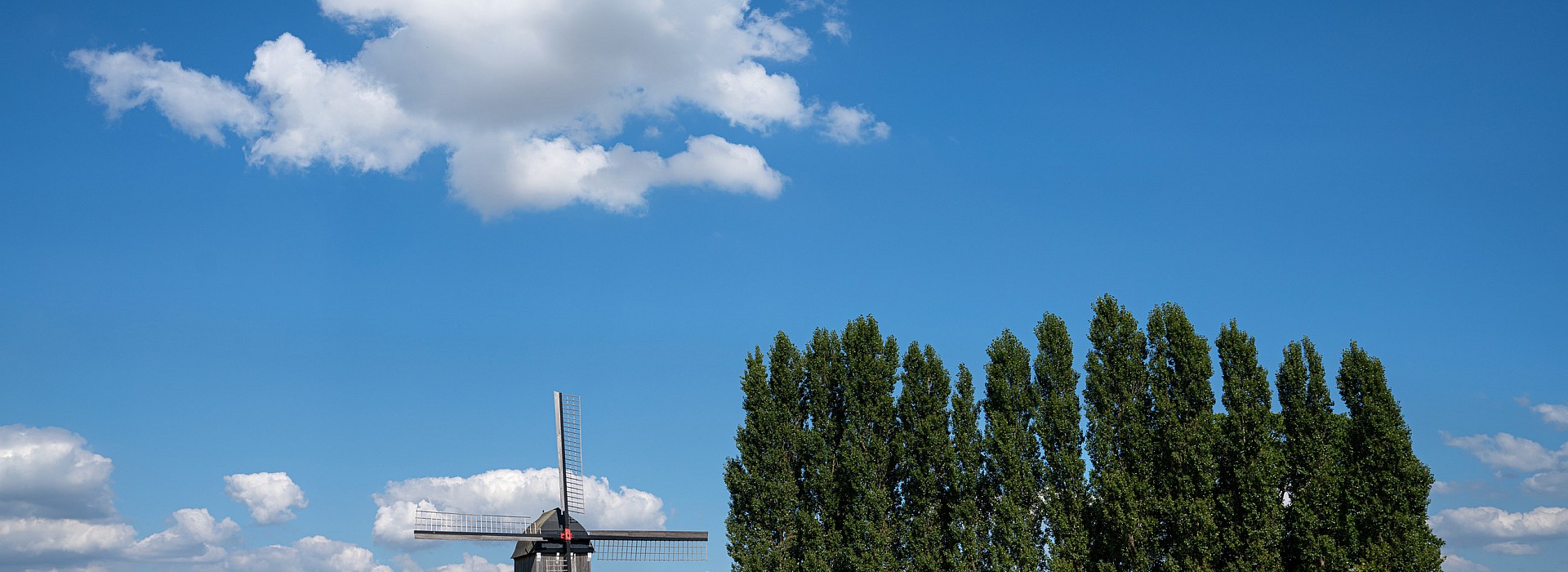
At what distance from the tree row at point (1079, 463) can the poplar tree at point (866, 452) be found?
6cm

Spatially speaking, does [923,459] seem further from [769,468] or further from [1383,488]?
[1383,488]

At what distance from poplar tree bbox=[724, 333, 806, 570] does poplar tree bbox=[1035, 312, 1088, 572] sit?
7.31m

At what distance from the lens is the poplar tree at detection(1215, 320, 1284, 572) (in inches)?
1282

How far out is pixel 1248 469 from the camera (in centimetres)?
3334

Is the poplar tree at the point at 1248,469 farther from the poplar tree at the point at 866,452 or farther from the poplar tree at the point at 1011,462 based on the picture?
the poplar tree at the point at 866,452

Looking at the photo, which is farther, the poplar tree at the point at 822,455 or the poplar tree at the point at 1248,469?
the poplar tree at the point at 822,455

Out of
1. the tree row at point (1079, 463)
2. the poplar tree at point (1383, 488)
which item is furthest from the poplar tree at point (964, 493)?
the poplar tree at point (1383, 488)

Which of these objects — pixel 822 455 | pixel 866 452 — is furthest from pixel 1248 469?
pixel 822 455

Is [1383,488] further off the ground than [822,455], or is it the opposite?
[822,455]

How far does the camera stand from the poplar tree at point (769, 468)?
35.2 m

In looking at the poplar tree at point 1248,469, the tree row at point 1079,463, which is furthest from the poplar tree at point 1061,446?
the poplar tree at point 1248,469

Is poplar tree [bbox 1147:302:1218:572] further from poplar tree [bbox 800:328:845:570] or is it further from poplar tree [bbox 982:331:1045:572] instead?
poplar tree [bbox 800:328:845:570]

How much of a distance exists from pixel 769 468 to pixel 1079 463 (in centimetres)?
917

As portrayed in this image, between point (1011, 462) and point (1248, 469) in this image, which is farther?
point (1011, 462)
